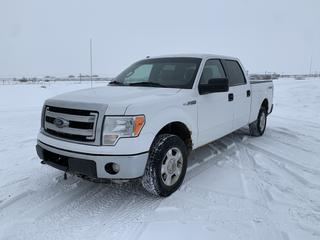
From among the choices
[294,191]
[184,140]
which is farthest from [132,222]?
[294,191]

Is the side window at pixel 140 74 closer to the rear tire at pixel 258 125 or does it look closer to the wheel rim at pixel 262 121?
the rear tire at pixel 258 125

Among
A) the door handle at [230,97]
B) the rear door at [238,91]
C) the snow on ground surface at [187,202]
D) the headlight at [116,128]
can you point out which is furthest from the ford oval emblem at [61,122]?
the rear door at [238,91]

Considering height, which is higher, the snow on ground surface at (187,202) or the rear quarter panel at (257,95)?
the rear quarter panel at (257,95)

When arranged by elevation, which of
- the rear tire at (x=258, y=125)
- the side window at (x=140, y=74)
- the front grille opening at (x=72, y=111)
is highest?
the side window at (x=140, y=74)

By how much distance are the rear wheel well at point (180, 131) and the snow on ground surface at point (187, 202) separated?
23.2 inches

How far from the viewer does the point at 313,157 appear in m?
5.06

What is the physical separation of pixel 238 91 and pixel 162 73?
1.63 metres

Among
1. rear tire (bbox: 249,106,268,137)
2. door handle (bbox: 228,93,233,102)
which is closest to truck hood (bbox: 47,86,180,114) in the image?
door handle (bbox: 228,93,233,102)

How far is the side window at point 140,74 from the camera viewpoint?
180 inches

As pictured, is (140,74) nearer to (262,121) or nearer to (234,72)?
(234,72)

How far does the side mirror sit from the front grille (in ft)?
5.51

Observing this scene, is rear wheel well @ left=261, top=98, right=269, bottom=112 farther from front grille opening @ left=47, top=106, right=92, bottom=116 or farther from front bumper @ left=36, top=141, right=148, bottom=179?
front grille opening @ left=47, top=106, right=92, bottom=116

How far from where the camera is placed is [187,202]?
338 cm

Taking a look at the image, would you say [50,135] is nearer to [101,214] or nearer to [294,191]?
[101,214]
